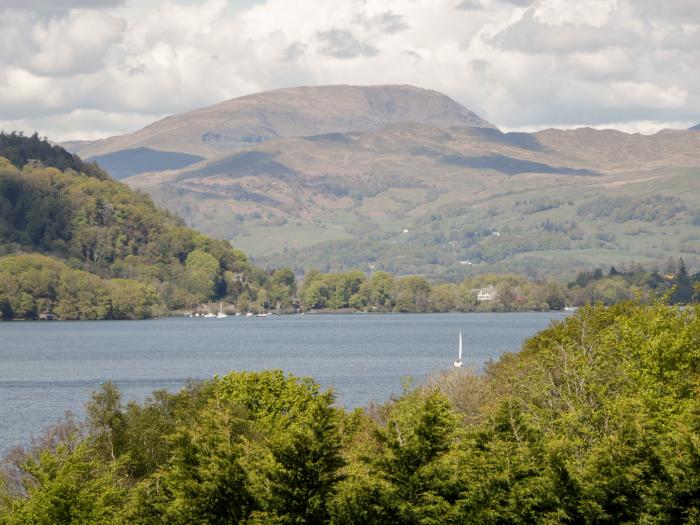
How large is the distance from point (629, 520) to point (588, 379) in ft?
48.0

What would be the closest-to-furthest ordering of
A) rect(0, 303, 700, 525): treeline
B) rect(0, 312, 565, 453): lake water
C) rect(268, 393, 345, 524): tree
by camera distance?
1. rect(0, 303, 700, 525): treeline
2. rect(268, 393, 345, 524): tree
3. rect(0, 312, 565, 453): lake water

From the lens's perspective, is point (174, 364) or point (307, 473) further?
point (174, 364)

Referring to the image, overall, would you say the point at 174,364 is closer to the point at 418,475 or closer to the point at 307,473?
the point at 307,473

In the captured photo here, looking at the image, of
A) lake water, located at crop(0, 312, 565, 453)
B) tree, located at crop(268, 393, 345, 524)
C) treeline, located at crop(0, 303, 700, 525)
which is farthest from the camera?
lake water, located at crop(0, 312, 565, 453)

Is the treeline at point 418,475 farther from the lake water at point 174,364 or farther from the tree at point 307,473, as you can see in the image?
the lake water at point 174,364

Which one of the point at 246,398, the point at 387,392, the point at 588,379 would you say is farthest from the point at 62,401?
the point at 588,379

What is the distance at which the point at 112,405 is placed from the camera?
56219 mm

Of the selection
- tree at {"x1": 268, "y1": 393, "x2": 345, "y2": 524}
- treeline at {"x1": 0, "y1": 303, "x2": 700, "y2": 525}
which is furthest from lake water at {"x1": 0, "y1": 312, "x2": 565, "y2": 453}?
tree at {"x1": 268, "y1": 393, "x2": 345, "y2": 524}

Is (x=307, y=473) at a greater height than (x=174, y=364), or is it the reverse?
(x=307, y=473)

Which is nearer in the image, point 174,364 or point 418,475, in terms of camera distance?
point 418,475

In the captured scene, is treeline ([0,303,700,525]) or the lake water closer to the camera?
treeline ([0,303,700,525])

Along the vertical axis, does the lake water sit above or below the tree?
below

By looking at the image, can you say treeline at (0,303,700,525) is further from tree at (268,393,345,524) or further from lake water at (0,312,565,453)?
lake water at (0,312,565,453)

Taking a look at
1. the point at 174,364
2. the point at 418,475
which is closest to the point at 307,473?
the point at 418,475
